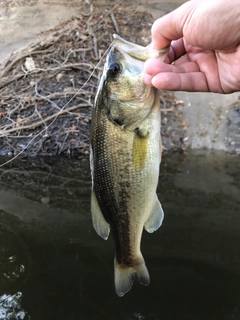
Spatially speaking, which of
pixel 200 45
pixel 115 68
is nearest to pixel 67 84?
pixel 200 45

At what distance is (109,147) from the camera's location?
1.88 metres

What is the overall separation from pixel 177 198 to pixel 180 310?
1.74 metres

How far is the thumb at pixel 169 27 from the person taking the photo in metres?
1.92

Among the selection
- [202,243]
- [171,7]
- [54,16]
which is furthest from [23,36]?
[202,243]

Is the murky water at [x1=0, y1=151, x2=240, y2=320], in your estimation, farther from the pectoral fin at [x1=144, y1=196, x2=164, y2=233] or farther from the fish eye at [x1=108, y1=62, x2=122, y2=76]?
the fish eye at [x1=108, y1=62, x2=122, y2=76]

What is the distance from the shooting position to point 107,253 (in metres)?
4.35

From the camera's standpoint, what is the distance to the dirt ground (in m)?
6.75

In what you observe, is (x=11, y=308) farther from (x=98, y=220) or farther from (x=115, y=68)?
(x=115, y=68)

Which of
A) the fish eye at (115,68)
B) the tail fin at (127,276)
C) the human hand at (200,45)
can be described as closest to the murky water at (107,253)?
the tail fin at (127,276)

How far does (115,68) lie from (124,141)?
1.19 ft

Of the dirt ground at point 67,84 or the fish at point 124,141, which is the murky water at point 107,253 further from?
the fish at point 124,141

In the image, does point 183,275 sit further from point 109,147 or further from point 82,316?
point 109,147

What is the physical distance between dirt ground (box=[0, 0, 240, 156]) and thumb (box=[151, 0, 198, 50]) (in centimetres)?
465

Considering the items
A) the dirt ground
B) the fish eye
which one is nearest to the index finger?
the fish eye
